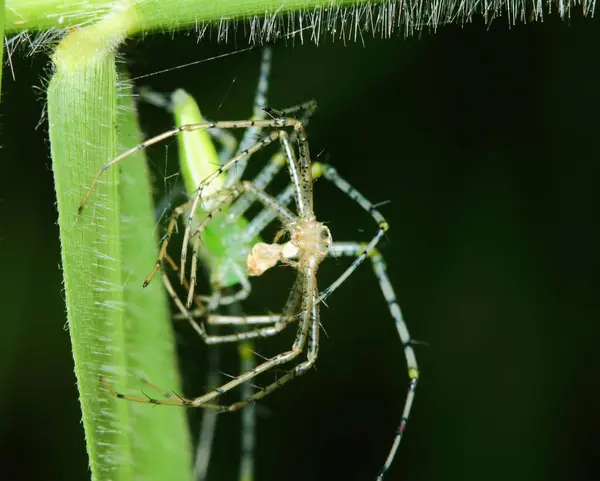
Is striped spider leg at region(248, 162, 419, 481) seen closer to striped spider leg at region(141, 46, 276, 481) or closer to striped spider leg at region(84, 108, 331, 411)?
striped spider leg at region(84, 108, 331, 411)

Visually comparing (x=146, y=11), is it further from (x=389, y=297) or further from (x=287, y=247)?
(x=389, y=297)

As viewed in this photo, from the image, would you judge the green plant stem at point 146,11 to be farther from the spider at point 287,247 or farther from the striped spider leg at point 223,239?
the striped spider leg at point 223,239

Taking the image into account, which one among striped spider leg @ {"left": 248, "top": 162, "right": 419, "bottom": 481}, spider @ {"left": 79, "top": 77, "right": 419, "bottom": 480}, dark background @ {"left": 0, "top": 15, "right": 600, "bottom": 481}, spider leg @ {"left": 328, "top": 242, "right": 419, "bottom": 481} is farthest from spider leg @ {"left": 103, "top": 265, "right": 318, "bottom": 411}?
dark background @ {"left": 0, "top": 15, "right": 600, "bottom": 481}

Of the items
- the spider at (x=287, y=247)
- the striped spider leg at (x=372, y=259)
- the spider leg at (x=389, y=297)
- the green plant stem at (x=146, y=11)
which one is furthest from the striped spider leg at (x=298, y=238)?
the green plant stem at (x=146, y=11)

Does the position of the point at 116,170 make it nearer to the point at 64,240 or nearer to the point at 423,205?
the point at 64,240

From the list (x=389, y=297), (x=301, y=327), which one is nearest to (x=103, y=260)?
(x=301, y=327)

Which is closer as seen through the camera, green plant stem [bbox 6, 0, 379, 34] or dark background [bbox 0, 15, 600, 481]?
green plant stem [bbox 6, 0, 379, 34]
